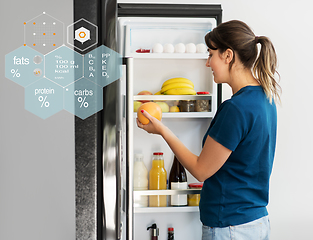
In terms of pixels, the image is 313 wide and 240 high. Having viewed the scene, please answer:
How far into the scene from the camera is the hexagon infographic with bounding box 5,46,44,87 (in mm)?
363

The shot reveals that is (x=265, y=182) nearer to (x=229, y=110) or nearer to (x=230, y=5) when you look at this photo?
(x=229, y=110)

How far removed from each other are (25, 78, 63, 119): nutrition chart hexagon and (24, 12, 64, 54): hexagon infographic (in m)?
0.04

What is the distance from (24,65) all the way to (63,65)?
0.17ft

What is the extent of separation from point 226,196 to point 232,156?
123 millimetres

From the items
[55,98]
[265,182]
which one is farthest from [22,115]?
[265,182]

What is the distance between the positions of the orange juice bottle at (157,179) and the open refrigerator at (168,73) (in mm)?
56

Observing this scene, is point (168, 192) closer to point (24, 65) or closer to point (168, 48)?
point (168, 48)

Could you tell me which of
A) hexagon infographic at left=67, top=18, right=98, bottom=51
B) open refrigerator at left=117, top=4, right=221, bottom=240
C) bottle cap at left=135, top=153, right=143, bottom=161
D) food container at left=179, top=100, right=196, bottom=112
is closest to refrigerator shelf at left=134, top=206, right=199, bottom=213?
open refrigerator at left=117, top=4, right=221, bottom=240

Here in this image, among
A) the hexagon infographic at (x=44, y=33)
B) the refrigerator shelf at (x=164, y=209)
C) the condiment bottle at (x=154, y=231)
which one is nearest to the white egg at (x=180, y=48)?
the refrigerator shelf at (x=164, y=209)

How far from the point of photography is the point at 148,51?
4.86ft

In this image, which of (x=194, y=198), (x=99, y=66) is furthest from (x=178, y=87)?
(x=99, y=66)

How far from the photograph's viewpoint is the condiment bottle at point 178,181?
1.48 m

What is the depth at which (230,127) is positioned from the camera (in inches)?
35.7

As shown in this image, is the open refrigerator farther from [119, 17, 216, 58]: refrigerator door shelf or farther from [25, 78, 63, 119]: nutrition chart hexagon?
[25, 78, 63, 119]: nutrition chart hexagon
